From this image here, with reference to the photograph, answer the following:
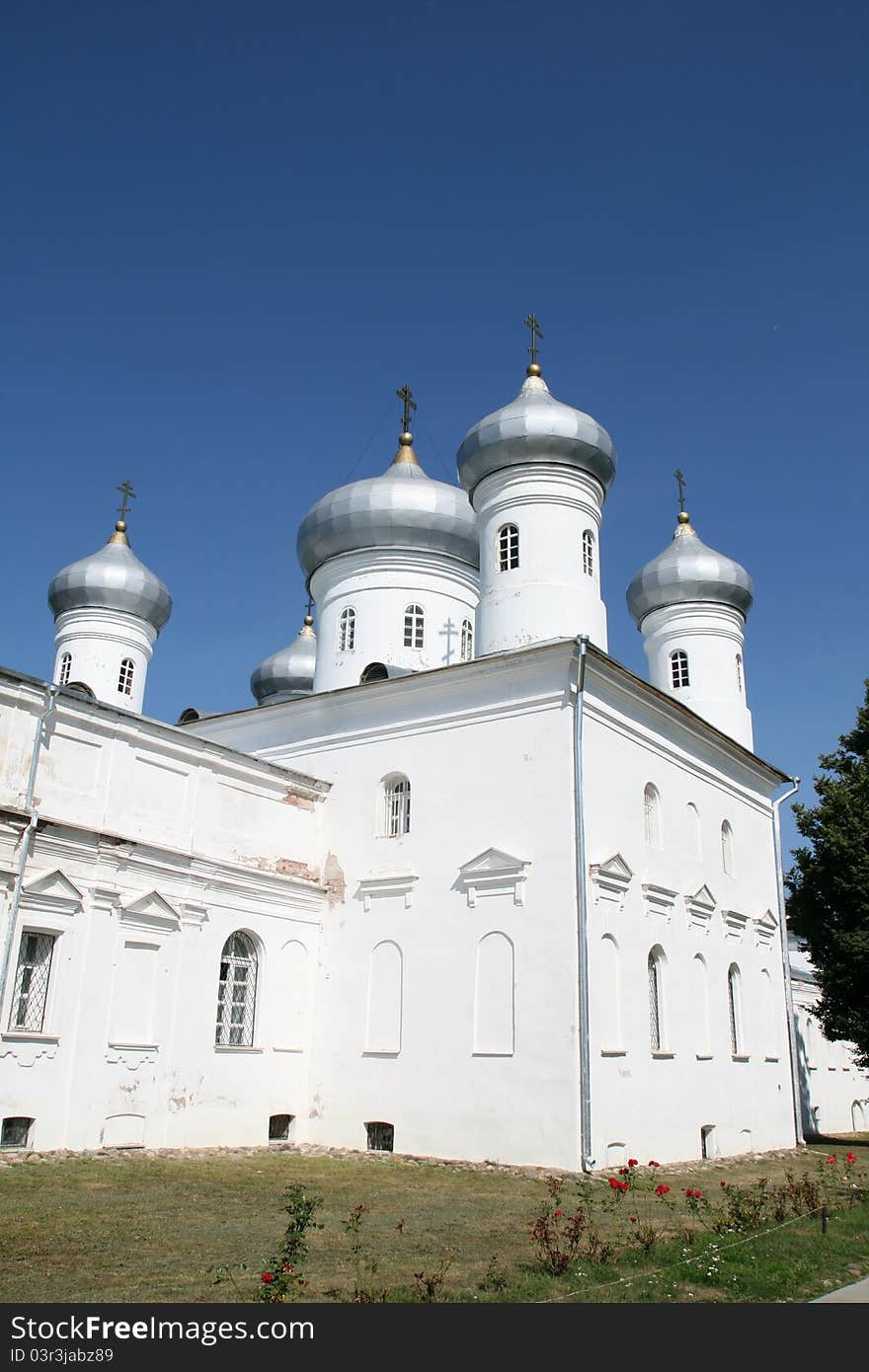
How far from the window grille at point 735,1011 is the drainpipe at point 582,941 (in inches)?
211

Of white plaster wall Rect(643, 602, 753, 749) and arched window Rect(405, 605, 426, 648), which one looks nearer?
arched window Rect(405, 605, 426, 648)

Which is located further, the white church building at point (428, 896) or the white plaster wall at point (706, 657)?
the white plaster wall at point (706, 657)

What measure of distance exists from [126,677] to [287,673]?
3.80m

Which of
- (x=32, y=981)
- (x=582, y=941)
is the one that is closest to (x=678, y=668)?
(x=582, y=941)

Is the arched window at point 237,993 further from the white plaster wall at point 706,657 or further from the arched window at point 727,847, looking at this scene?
the white plaster wall at point 706,657

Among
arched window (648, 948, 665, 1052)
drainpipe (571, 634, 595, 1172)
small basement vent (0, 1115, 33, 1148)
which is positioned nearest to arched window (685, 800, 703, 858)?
arched window (648, 948, 665, 1052)

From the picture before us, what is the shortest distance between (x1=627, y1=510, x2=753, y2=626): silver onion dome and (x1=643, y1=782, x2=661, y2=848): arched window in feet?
23.8

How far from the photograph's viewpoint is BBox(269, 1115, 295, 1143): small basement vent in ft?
50.5

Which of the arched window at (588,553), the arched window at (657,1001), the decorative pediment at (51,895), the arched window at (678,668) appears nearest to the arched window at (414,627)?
the arched window at (588,553)

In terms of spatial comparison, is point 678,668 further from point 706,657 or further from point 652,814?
point 652,814

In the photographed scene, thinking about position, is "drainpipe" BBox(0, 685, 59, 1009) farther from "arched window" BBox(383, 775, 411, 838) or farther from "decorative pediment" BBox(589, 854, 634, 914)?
"decorative pediment" BBox(589, 854, 634, 914)

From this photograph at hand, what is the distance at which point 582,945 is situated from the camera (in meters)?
13.8

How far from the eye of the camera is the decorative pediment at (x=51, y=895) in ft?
41.8
